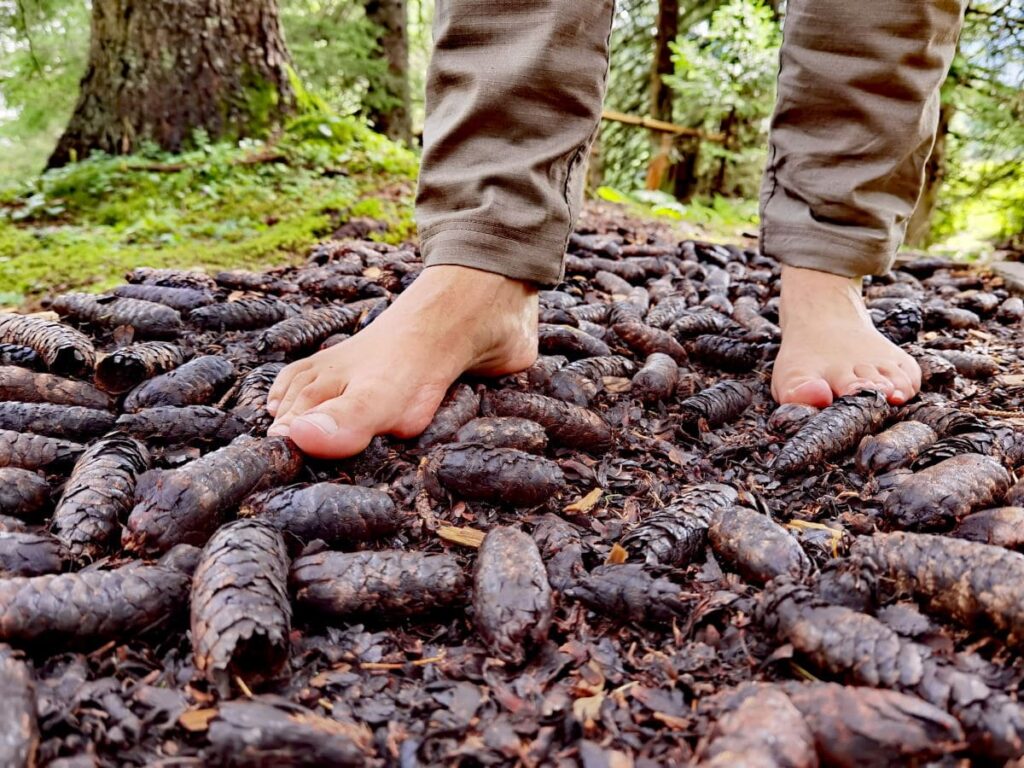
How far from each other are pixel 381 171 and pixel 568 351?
3671mm

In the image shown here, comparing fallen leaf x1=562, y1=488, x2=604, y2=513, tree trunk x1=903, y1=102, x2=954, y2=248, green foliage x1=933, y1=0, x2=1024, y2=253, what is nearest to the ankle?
fallen leaf x1=562, y1=488, x2=604, y2=513

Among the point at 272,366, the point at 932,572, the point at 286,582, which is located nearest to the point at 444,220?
the point at 272,366

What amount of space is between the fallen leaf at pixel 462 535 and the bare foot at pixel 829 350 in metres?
1.20

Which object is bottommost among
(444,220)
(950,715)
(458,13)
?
(950,715)

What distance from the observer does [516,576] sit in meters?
1.32

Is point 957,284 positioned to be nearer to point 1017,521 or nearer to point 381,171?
point 1017,521

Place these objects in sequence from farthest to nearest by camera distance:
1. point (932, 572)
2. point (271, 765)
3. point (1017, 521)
→ point (1017, 521) < point (932, 572) < point (271, 765)

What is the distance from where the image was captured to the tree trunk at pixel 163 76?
534 centimetres

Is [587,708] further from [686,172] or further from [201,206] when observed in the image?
[686,172]

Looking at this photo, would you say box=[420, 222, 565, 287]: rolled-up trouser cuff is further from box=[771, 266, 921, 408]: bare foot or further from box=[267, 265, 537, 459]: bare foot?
box=[771, 266, 921, 408]: bare foot

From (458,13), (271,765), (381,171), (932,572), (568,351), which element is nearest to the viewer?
(271,765)

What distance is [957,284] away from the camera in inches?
175

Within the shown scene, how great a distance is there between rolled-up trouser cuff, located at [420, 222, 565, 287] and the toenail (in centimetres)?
64

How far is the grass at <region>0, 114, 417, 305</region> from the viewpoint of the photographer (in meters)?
3.86
